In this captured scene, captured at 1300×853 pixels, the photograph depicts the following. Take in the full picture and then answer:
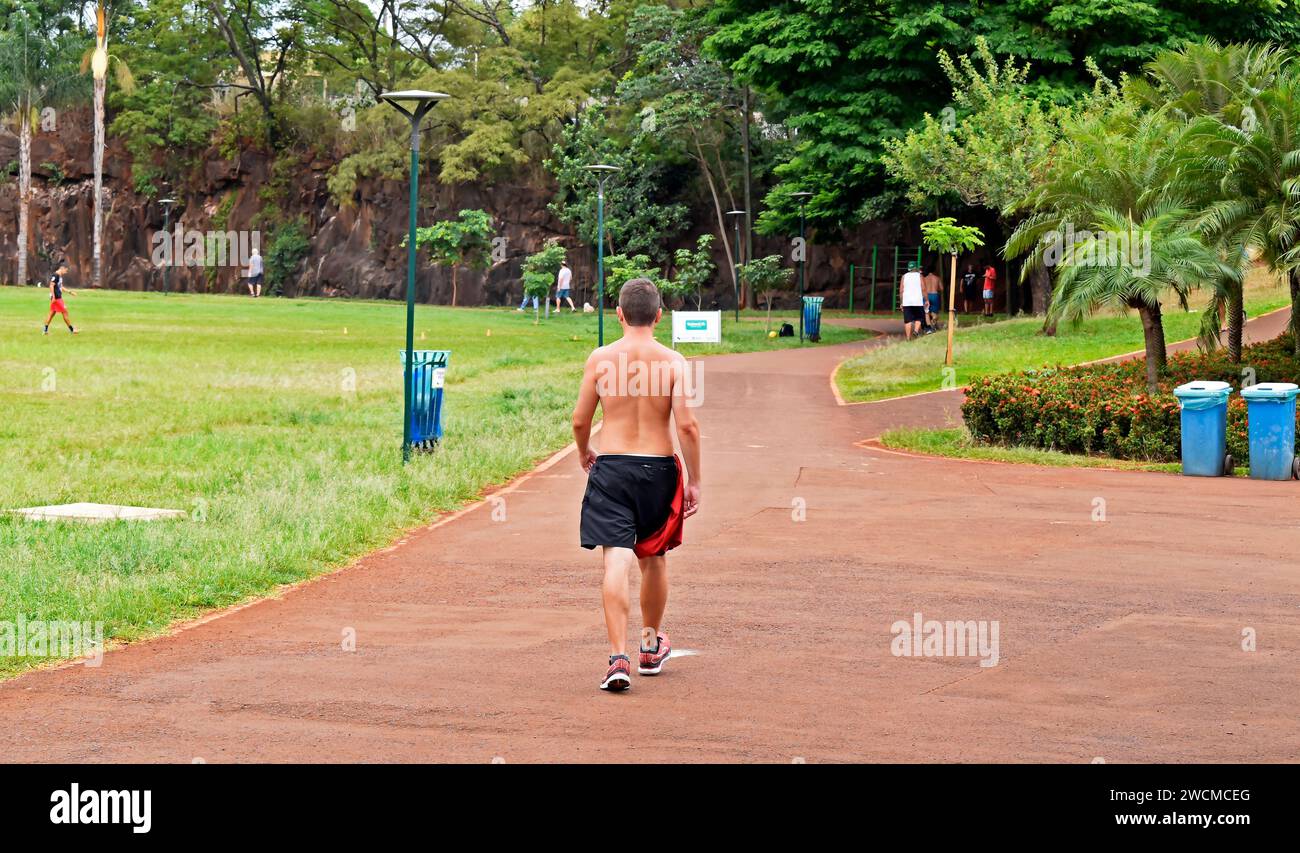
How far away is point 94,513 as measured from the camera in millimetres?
12266

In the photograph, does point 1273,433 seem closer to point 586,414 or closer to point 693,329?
point 586,414

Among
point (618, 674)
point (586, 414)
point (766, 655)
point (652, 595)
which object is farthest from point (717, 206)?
point (618, 674)

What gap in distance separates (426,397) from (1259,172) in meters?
11.6

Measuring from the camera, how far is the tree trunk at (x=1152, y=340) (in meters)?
20.2

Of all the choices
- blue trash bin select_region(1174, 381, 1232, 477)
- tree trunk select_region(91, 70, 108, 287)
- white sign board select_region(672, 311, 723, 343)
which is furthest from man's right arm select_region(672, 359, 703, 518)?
tree trunk select_region(91, 70, 108, 287)

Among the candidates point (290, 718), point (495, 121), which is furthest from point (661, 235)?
point (290, 718)

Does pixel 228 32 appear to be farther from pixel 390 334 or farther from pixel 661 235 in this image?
pixel 390 334

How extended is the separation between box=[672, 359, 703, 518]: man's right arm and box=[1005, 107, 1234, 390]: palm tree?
13484mm

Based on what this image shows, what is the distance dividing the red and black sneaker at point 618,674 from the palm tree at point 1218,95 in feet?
49.6

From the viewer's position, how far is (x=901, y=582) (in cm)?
1036

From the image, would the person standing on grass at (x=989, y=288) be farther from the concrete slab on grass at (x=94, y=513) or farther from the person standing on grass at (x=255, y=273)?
the concrete slab on grass at (x=94, y=513)

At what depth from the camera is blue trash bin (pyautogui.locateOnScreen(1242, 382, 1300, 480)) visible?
1662 centimetres

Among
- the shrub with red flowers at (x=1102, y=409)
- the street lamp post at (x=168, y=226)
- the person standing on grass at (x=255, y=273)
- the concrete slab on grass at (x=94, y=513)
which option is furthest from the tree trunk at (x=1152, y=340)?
the street lamp post at (x=168, y=226)
